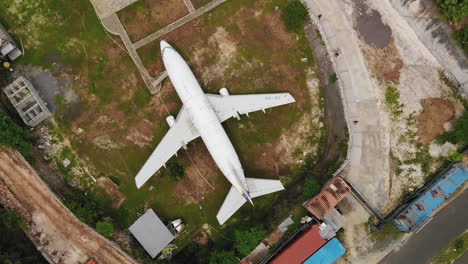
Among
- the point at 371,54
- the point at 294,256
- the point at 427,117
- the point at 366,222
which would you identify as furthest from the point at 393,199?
the point at 371,54

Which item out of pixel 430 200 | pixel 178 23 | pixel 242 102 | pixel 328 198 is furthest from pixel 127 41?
pixel 430 200

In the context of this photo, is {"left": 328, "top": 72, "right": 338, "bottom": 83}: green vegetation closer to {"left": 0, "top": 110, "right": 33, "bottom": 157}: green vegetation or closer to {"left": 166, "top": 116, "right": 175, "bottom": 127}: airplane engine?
{"left": 166, "top": 116, "right": 175, "bottom": 127}: airplane engine

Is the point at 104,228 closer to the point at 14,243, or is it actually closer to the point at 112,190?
the point at 112,190

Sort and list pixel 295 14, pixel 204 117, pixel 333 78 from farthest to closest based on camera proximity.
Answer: pixel 333 78, pixel 295 14, pixel 204 117

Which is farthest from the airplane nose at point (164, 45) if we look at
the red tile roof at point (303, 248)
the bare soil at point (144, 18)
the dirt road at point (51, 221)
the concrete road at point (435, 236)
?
the concrete road at point (435, 236)

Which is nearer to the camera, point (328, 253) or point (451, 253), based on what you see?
point (328, 253)
